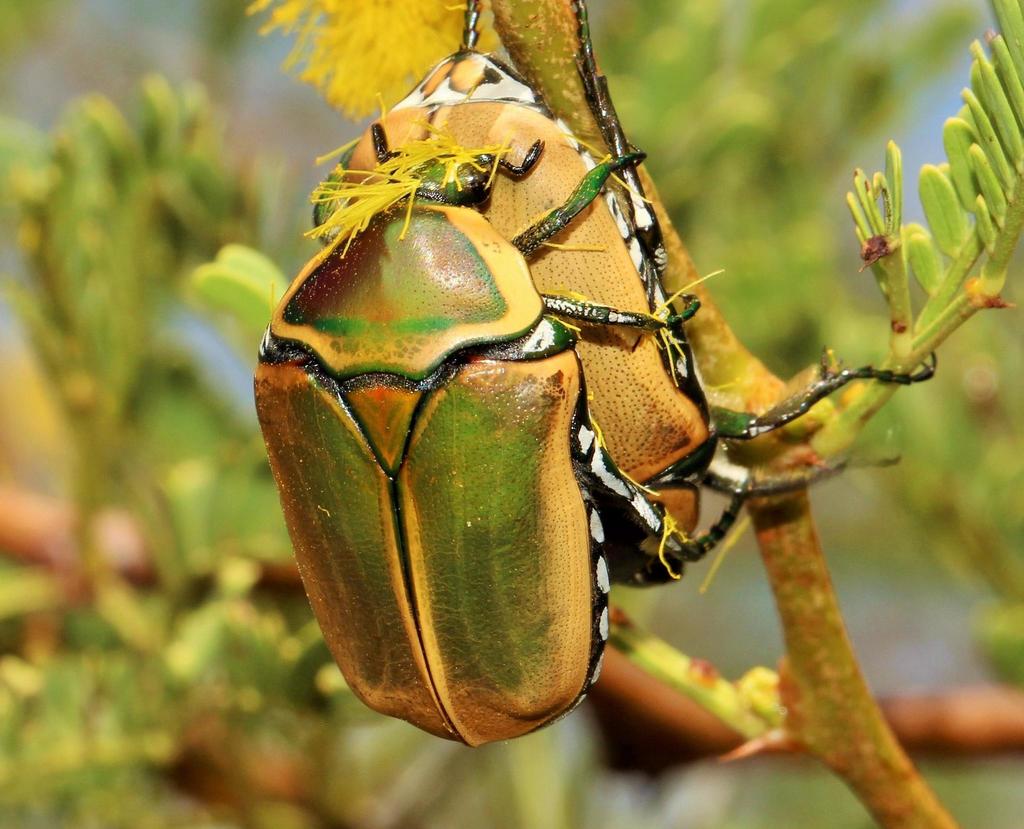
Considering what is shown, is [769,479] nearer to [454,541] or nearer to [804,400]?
[804,400]

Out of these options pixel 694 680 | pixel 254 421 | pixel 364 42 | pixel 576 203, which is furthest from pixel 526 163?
pixel 254 421

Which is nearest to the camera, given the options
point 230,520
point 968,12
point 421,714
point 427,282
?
point 427,282

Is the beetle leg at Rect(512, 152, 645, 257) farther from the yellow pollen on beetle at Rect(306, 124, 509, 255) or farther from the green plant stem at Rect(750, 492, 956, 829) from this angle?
the green plant stem at Rect(750, 492, 956, 829)

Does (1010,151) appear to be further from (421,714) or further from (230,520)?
(230,520)

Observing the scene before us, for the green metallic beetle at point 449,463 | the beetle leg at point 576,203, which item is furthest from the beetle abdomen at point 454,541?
→ the beetle leg at point 576,203

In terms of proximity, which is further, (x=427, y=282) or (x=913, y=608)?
(x=913, y=608)

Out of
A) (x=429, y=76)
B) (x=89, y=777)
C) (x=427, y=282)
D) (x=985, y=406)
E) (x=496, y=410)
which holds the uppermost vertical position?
(x=429, y=76)

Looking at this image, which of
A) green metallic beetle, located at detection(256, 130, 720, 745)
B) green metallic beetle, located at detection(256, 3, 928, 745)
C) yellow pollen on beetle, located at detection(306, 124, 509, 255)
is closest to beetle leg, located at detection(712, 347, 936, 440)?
green metallic beetle, located at detection(256, 3, 928, 745)

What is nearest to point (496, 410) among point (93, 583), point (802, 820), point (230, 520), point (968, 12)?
point (230, 520)
